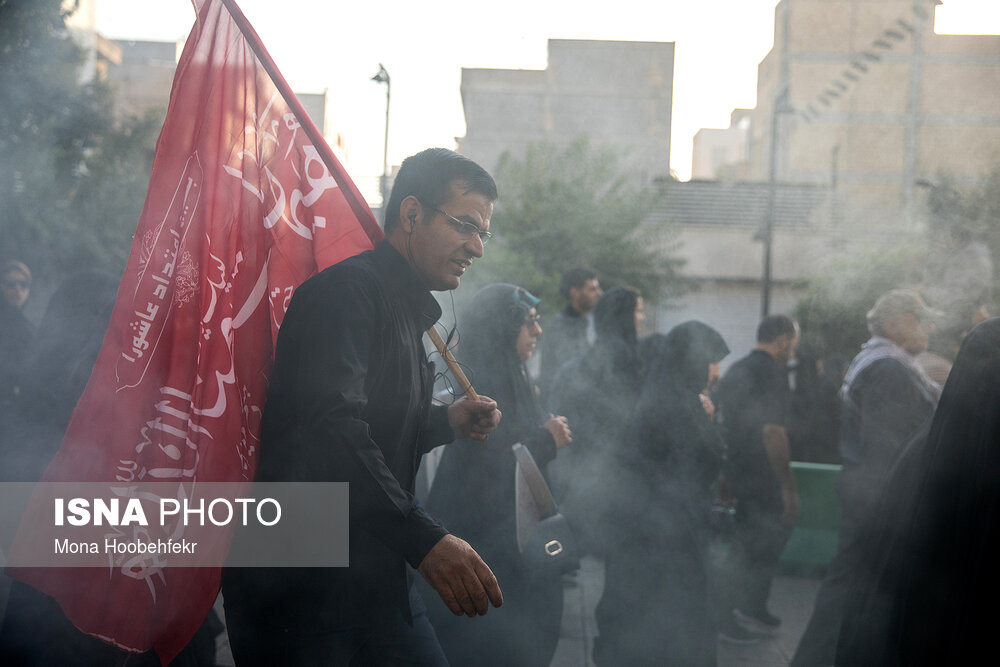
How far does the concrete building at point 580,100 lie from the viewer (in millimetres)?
32594

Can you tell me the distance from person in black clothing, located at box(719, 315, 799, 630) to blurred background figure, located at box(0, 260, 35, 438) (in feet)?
10.1

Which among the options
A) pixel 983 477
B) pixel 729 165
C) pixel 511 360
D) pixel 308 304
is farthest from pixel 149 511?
pixel 729 165

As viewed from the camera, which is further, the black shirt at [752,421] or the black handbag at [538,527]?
the black shirt at [752,421]

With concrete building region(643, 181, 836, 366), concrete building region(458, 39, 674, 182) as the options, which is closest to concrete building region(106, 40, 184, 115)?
concrete building region(458, 39, 674, 182)

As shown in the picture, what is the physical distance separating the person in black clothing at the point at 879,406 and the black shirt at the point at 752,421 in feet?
1.38

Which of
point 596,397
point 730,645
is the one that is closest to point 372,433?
point 596,397

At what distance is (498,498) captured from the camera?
262cm

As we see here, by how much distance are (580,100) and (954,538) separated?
34.7 metres

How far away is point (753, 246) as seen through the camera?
2355 cm

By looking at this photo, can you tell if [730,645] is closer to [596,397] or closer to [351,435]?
[596,397]

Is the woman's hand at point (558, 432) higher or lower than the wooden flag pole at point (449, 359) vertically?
lower


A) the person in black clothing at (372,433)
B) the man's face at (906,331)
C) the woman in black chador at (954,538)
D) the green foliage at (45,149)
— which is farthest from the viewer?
the green foliage at (45,149)

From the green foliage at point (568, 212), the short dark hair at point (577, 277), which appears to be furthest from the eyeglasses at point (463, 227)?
the green foliage at point (568, 212)

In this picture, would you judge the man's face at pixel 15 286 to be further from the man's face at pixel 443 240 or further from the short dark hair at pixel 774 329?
the short dark hair at pixel 774 329
